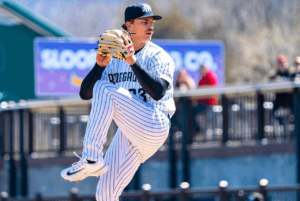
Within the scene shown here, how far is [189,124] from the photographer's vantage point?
11.0 metres

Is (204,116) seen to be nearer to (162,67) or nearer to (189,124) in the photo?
(189,124)

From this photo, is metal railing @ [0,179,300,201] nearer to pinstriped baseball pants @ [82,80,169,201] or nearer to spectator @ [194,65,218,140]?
spectator @ [194,65,218,140]

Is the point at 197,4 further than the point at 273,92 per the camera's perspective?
Yes

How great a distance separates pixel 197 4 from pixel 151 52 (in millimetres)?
43850

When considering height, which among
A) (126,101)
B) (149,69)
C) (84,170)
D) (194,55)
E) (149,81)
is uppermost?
(194,55)

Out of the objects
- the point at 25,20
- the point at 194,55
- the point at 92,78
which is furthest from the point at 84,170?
the point at 194,55

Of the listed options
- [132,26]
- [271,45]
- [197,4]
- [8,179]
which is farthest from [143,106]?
[197,4]

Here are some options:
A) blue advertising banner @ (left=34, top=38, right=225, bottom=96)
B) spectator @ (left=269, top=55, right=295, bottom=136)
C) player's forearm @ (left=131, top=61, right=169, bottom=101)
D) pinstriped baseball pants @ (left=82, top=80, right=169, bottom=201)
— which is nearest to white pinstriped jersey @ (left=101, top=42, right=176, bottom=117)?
pinstriped baseball pants @ (left=82, top=80, right=169, bottom=201)

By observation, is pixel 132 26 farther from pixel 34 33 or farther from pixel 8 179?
pixel 34 33

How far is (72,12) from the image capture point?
45375 millimetres

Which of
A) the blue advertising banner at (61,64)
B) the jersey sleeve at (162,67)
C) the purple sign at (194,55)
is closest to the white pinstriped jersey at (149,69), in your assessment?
the jersey sleeve at (162,67)

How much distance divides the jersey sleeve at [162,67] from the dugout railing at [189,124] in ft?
18.3

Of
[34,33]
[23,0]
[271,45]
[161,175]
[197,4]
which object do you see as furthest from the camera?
[197,4]

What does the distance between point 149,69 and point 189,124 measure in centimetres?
593
